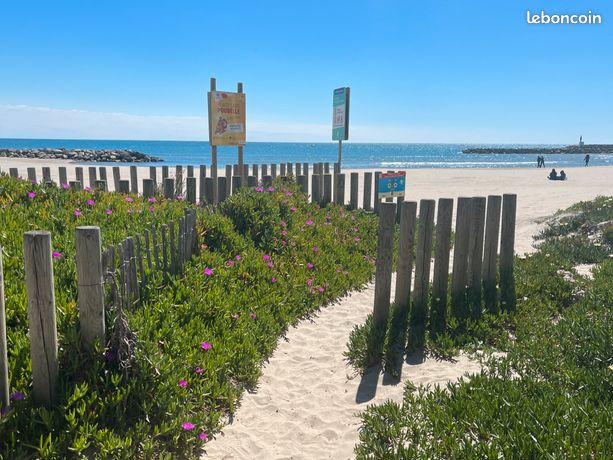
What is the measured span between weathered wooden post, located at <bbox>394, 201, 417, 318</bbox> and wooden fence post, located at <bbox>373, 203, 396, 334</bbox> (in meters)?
0.13

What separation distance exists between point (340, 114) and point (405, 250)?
29.2ft

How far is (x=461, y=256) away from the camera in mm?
5301

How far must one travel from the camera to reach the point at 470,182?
2286cm

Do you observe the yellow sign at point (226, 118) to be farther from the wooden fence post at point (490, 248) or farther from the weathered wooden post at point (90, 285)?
the weathered wooden post at point (90, 285)

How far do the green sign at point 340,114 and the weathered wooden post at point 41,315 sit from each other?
10540 mm

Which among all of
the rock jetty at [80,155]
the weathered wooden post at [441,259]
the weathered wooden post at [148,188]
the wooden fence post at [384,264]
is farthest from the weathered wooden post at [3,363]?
the rock jetty at [80,155]

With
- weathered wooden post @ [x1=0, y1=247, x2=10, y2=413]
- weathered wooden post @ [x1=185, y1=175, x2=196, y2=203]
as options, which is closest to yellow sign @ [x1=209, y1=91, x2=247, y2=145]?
weathered wooden post @ [x1=185, y1=175, x2=196, y2=203]

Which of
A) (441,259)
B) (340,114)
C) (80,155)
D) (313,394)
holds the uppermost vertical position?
(340,114)

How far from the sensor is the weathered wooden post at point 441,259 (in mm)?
5031

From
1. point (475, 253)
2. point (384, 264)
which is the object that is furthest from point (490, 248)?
point (384, 264)

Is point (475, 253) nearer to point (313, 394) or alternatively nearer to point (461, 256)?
point (461, 256)

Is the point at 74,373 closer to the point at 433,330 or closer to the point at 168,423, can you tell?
the point at 168,423

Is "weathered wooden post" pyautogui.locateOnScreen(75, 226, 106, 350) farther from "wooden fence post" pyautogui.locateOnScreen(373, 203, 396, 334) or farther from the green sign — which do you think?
the green sign

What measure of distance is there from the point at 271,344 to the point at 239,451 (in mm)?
1555
